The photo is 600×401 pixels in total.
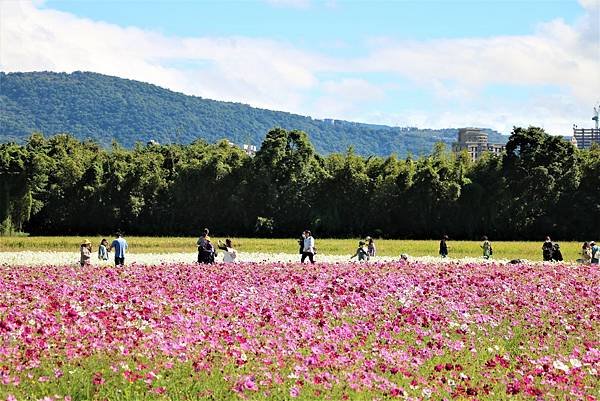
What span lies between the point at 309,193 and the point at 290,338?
2898 inches

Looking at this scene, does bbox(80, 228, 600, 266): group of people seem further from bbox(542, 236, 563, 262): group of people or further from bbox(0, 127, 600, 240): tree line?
bbox(0, 127, 600, 240): tree line

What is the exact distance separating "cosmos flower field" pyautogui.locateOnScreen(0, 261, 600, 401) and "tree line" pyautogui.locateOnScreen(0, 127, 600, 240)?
6079cm

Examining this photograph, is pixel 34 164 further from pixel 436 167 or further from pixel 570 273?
pixel 570 273

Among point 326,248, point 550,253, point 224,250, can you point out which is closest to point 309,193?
point 326,248

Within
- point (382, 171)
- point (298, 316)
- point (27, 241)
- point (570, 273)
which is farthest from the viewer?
point (382, 171)

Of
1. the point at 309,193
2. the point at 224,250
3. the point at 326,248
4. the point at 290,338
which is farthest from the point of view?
the point at 309,193

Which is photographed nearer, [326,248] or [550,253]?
[550,253]

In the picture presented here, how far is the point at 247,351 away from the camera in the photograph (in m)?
11.3

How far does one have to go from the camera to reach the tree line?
80438 millimetres

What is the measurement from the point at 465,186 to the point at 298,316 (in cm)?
6997

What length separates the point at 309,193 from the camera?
86000 mm

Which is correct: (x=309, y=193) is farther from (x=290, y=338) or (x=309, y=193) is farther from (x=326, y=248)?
(x=290, y=338)

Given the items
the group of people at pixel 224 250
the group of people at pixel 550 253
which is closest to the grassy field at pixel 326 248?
the group of people at pixel 550 253

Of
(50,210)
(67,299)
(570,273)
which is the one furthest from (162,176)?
(67,299)
